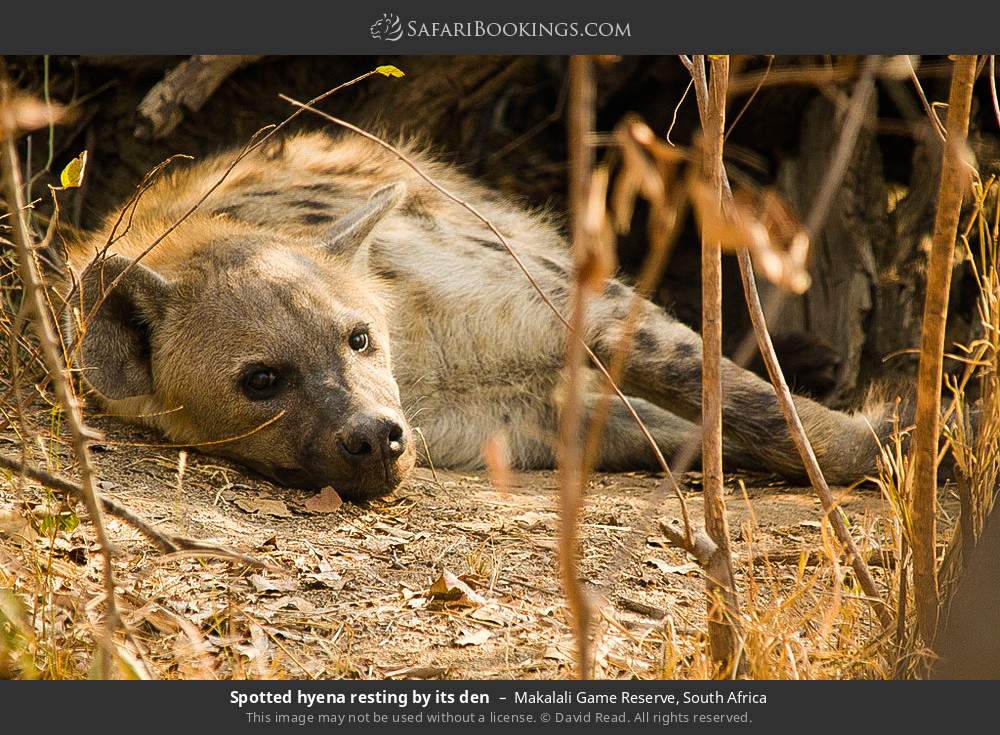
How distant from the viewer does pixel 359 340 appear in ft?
9.39

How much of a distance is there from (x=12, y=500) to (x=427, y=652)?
3.52 feet

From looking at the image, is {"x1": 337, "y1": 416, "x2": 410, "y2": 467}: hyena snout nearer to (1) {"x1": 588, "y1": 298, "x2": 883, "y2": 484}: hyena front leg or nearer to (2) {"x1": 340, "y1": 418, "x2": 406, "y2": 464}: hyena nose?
(2) {"x1": 340, "y1": 418, "x2": 406, "y2": 464}: hyena nose

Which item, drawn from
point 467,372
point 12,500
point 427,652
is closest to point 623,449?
point 467,372

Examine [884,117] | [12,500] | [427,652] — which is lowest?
[427,652]

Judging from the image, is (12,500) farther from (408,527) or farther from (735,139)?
(735,139)

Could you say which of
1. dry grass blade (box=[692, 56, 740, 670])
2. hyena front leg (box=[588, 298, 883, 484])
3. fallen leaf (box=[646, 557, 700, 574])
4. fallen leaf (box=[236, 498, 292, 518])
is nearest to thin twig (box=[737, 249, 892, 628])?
dry grass blade (box=[692, 56, 740, 670])

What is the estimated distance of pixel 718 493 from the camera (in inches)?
67.1

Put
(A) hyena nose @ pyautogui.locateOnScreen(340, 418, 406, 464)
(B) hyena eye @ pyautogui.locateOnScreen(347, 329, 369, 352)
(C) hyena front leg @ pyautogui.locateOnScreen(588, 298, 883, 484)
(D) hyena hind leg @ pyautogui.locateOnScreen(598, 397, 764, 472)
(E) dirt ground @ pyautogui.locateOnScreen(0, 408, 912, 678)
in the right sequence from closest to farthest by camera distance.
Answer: (E) dirt ground @ pyautogui.locateOnScreen(0, 408, 912, 678), (A) hyena nose @ pyautogui.locateOnScreen(340, 418, 406, 464), (B) hyena eye @ pyautogui.locateOnScreen(347, 329, 369, 352), (C) hyena front leg @ pyautogui.locateOnScreen(588, 298, 883, 484), (D) hyena hind leg @ pyautogui.locateOnScreen(598, 397, 764, 472)

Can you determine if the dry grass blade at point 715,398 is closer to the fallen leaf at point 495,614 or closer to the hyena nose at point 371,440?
the fallen leaf at point 495,614

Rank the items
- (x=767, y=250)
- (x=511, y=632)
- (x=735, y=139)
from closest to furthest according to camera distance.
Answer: (x=767, y=250) → (x=511, y=632) → (x=735, y=139)

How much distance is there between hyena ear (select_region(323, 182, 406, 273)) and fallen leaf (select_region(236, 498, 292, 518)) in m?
0.79

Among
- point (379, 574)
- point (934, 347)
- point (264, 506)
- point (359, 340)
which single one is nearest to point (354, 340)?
point (359, 340)

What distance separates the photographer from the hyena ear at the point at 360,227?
3.10 m
